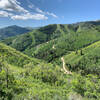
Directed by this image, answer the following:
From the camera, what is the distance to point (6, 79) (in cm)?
1711

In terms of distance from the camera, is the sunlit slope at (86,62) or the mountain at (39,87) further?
the sunlit slope at (86,62)

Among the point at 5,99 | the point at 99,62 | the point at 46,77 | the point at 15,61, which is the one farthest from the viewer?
the point at 99,62

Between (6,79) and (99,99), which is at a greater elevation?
(6,79)

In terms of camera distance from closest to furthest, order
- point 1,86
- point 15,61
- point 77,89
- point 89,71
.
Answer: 1. point 1,86
2. point 77,89
3. point 15,61
4. point 89,71

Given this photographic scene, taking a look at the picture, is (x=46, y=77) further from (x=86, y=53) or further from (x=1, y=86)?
(x=86, y=53)

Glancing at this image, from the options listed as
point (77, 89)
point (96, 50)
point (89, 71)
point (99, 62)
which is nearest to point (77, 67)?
point (89, 71)

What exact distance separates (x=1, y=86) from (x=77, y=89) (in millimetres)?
22557

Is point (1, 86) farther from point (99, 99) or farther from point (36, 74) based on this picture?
point (36, 74)

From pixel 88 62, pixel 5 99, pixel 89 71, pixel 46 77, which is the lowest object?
pixel 89 71

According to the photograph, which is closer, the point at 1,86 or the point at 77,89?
the point at 1,86

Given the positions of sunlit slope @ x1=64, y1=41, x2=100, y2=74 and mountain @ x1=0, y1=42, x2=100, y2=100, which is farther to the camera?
sunlit slope @ x1=64, y1=41, x2=100, y2=74

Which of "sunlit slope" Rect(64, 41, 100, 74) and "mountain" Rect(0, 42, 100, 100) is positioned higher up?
"mountain" Rect(0, 42, 100, 100)

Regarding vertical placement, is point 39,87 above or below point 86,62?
above

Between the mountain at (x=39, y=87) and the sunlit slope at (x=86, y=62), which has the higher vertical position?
the mountain at (x=39, y=87)
